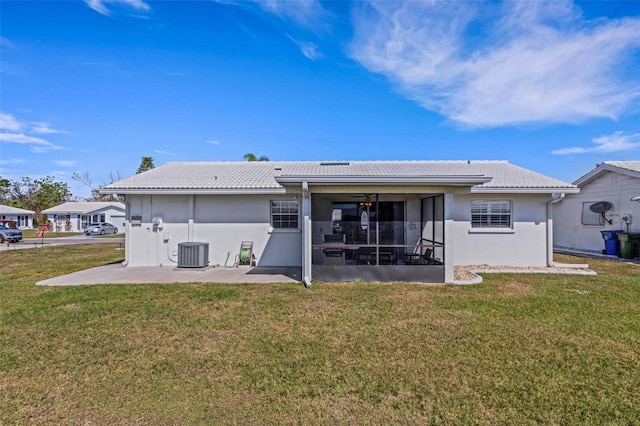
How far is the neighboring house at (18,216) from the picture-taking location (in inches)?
1698

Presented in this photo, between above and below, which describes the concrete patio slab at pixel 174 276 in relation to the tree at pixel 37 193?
below

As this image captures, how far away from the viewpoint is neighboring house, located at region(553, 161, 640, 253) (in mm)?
13641

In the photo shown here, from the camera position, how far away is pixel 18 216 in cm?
4728

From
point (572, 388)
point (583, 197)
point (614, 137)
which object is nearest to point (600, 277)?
point (572, 388)

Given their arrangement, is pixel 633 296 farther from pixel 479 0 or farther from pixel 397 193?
pixel 479 0

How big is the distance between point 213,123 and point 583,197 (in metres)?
19.3

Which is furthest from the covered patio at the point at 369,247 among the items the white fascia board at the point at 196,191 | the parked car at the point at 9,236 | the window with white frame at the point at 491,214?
the parked car at the point at 9,236

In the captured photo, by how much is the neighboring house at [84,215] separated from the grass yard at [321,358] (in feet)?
140

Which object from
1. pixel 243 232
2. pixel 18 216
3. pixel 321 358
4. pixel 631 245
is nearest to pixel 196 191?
pixel 243 232

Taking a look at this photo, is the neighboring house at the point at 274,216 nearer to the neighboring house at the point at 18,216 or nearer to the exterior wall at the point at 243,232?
the exterior wall at the point at 243,232

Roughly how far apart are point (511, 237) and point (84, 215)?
51306mm

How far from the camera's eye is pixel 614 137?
1953cm

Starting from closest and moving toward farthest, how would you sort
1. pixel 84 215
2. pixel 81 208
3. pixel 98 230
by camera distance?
pixel 98 230 < pixel 84 215 < pixel 81 208

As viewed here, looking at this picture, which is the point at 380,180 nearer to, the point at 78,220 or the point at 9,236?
the point at 9,236
